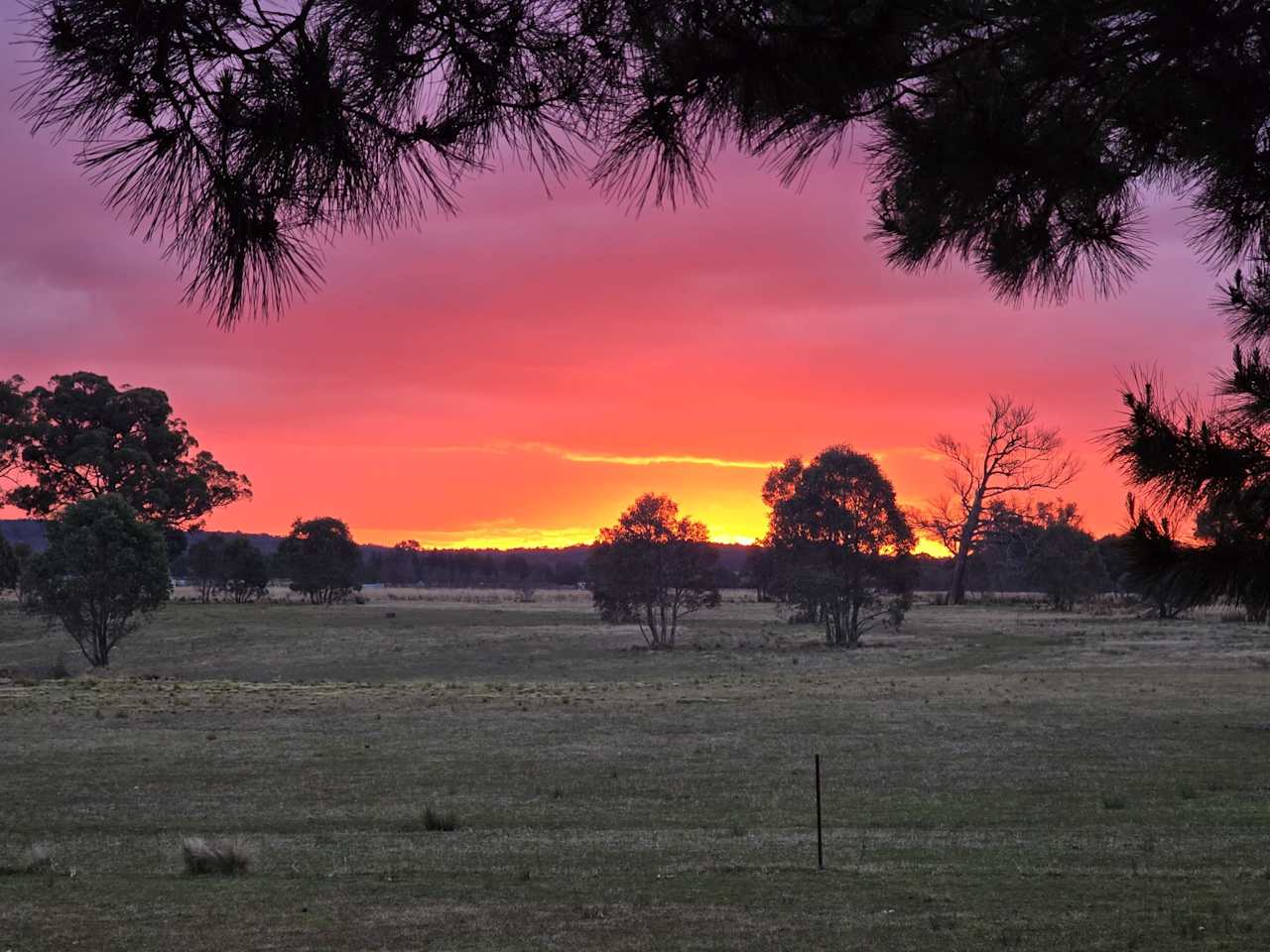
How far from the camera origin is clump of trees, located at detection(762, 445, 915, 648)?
60.3 metres

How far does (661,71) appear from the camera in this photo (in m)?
5.80

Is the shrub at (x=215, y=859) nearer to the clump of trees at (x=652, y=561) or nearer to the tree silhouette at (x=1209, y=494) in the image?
the tree silhouette at (x=1209, y=494)

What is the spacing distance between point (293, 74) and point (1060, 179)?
4.34 m

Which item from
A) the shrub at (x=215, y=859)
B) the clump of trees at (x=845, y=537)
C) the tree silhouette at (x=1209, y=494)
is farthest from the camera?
the clump of trees at (x=845, y=537)

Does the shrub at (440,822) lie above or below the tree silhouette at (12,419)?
below

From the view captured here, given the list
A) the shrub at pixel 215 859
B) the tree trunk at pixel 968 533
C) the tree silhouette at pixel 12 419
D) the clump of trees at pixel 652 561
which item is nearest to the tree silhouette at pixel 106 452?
the tree silhouette at pixel 12 419

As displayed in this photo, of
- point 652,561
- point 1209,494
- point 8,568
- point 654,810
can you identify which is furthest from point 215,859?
point 8,568

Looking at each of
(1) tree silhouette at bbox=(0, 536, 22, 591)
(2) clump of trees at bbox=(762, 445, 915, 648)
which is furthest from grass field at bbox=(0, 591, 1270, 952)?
(1) tree silhouette at bbox=(0, 536, 22, 591)

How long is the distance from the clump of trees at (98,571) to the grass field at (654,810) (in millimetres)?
10786

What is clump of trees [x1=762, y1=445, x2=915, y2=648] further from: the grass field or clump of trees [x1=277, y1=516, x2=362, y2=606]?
clump of trees [x1=277, y1=516, x2=362, y2=606]

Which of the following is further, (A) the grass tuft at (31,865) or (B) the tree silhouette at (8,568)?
(B) the tree silhouette at (8,568)

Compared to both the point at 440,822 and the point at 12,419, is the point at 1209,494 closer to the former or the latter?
the point at 440,822

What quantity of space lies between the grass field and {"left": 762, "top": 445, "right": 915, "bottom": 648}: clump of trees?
15.3 meters

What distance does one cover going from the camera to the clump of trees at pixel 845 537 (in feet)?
198
